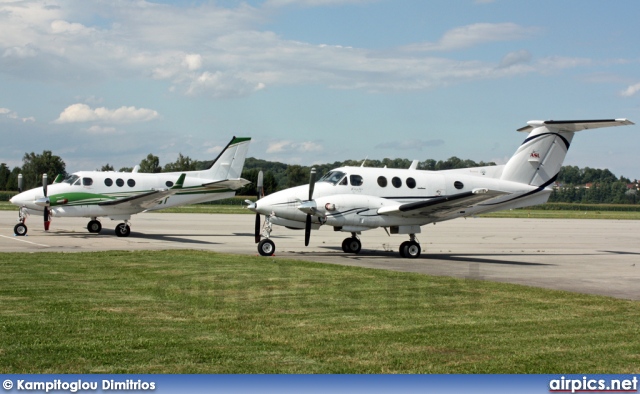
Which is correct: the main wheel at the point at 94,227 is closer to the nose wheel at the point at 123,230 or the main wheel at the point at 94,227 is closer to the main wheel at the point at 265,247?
the nose wheel at the point at 123,230

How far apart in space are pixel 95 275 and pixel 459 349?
9.74 metres

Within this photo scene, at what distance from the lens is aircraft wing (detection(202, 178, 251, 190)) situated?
34709mm

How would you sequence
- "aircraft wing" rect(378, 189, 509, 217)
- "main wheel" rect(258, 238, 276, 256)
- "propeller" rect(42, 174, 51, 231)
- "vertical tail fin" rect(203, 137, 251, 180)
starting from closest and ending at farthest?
"main wheel" rect(258, 238, 276, 256) → "aircraft wing" rect(378, 189, 509, 217) → "propeller" rect(42, 174, 51, 231) → "vertical tail fin" rect(203, 137, 251, 180)

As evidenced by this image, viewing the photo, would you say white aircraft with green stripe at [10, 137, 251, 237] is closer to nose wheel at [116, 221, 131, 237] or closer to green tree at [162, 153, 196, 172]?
nose wheel at [116, 221, 131, 237]

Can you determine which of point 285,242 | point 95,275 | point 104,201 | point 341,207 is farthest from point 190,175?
point 95,275

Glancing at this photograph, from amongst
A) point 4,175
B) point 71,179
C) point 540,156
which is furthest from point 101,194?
point 4,175

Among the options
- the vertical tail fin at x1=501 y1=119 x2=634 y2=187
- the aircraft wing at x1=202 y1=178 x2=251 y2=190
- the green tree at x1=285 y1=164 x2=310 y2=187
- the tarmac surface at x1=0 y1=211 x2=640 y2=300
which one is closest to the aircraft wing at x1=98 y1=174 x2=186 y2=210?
the tarmac surface at x1=0 y1=211 x2=640 y2=300

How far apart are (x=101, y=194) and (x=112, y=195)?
1.75 feet

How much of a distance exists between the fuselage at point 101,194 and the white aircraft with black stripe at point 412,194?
1097 centimetres

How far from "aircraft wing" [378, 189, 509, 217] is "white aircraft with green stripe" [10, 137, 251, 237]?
34.9 ft

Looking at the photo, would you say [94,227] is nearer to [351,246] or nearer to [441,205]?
[351,246]

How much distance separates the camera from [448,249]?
95.6 ft

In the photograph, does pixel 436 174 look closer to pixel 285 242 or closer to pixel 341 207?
pixel 341 207

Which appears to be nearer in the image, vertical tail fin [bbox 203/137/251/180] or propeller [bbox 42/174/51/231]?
propeller [bbox 42/174/51/231]
